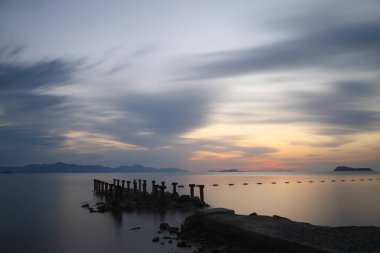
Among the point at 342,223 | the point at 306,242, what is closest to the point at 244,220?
the point at 306,242

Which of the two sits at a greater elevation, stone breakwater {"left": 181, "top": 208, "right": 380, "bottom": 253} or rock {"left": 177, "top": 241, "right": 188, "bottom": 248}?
stone breakwater {"left": 181, "top": 208, "right": 380, "bottom": 253}

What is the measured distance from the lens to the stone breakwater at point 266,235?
11.0m

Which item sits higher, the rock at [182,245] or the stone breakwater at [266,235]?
the stone breakwater at [266,235]

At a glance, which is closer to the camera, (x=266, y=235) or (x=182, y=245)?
(x=266, y=235)

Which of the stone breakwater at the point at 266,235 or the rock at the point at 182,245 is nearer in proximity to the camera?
the stone breakwater at the point at 266,235

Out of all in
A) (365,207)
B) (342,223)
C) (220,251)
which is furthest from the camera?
(365,207)

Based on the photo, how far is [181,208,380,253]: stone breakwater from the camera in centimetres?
1101

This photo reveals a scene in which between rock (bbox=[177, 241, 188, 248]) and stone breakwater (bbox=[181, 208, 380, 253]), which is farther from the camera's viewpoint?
rock (bbox=[177, 241, 188, 248])

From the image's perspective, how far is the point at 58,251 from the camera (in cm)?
1770

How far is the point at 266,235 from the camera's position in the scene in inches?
503

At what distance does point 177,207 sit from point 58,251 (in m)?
15.4

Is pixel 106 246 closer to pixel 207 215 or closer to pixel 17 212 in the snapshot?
pixel 207 215

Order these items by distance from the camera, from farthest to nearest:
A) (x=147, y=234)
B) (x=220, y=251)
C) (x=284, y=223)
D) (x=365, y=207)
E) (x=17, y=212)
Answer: (x=365, y=207) < (x=17, y=212) < (x=147, y=234) < (x=284, y=223) < (x=220, y=251)

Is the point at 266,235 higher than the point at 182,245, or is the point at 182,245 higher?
the point at 266,235
